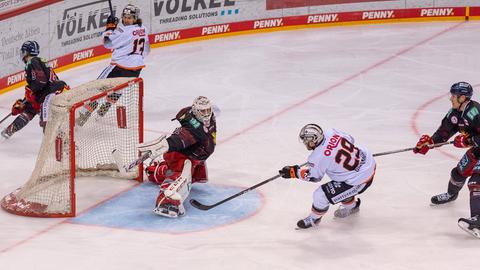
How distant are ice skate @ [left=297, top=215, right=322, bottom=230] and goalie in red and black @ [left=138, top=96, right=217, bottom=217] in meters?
1.02

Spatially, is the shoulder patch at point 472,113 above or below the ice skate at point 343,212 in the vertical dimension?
above

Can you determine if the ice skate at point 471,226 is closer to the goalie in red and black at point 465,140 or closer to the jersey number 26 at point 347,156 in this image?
the goalie in red and black at point 465,140

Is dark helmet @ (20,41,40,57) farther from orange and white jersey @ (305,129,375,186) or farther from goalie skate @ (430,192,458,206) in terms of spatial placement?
goalie skate @ (430,192,458,206)

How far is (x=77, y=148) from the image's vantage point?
952 centimetres

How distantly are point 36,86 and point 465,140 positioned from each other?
4.39 m

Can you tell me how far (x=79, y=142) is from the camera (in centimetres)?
949

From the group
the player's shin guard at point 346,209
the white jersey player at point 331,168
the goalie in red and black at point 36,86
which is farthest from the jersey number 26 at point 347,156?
the goalie in red and black at point 36,86

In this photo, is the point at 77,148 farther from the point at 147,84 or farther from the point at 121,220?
the point at 147,84

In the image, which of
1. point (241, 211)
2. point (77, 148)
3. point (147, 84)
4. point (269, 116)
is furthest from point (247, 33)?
point (241, 211)

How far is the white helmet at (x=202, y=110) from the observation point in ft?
26.9

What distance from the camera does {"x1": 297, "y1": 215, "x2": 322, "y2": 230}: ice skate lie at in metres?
7.89

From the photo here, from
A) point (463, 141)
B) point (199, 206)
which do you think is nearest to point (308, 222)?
point (199, 206)

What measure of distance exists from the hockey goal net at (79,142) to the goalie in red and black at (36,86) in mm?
742

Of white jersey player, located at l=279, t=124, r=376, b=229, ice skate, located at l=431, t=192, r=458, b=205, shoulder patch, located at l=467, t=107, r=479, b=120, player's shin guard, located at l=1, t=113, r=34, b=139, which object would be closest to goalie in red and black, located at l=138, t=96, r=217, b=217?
white jersey player, located at l=279, t=124, r=376, b=229
